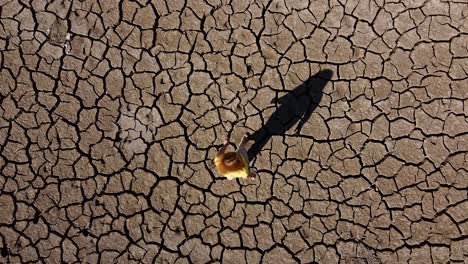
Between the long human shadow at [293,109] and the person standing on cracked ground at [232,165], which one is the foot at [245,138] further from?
the person standing on cracked ground at [232,165]

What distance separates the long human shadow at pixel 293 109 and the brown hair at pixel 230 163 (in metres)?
0.58

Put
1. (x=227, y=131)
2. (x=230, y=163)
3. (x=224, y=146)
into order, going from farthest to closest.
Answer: (x=227, y=131), (x=224, y=146), (x=230, y=163)

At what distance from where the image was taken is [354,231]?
5.05 m

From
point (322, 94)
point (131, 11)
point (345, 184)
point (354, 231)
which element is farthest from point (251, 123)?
point (131, 11)

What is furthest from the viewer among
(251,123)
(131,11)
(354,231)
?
(131,11)

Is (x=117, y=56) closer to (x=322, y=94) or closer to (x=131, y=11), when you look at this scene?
(x=131, y=11)

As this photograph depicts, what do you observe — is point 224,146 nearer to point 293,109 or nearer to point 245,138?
point 245,138

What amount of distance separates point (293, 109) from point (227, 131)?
2.33 feet

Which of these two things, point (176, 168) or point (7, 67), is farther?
point (7, 67)

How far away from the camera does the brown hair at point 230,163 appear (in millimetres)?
4727

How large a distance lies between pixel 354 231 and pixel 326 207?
0.34 m

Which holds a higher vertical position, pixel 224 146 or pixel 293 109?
pixel 293 109

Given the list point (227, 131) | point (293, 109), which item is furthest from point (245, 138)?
point (293, 109)

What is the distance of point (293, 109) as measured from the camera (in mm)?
5410
